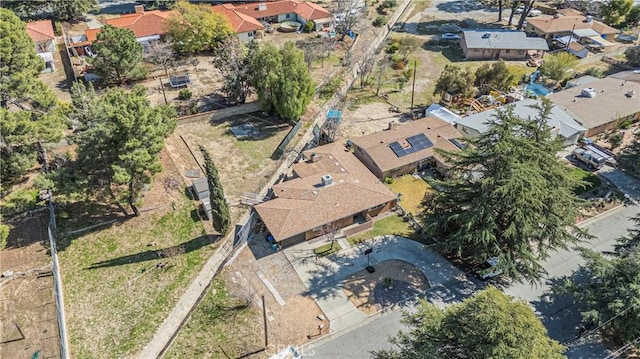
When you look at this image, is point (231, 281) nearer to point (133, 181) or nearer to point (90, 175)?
point (133, 181)

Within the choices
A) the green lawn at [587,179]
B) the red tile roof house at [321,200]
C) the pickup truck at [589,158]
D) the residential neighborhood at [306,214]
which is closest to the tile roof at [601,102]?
the residential neighborhood at [306,214]

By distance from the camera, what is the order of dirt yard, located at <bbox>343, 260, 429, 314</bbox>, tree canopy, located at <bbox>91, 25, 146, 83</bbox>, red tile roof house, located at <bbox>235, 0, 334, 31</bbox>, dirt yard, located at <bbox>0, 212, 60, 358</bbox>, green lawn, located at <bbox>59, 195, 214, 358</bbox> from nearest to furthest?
dirt yard, located at <bbox>0, 212, 60, 358</bbox>, green lawn, located at <bbox>59, 195, 214, 358</bbox>, dirt yard, located at <bbox>343, 260, 429, 314</bbox>, tree canopy, located at <bbox>91, 25, 146, 83</bbox>, red tile roof house, located at <bbox>235, 0, 334, 31</bbox>

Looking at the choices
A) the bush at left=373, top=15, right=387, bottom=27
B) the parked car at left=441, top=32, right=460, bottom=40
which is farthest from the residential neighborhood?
the bush at left=373, top=15, right=387, bottom=27

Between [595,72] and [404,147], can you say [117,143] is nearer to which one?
[404,147]

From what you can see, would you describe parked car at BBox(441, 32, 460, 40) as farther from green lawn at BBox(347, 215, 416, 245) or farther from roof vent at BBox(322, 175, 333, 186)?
roof vent at BBox(322, 175, 333, 186)

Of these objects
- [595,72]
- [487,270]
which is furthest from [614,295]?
[595,72]

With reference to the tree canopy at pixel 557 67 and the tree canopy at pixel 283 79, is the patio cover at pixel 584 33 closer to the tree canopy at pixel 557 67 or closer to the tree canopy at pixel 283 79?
the tree canopy at pixel 557 67
